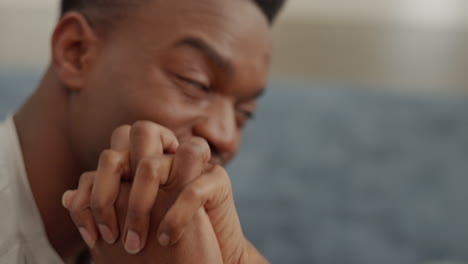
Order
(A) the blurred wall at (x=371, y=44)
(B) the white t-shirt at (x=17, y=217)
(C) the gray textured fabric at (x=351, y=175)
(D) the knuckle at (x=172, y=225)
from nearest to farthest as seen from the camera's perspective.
Answer: 1. (D) the knuckle at (x=172, y=225)
2. (B) the white t-shirt at (x=17, y=217)
3. (C) the gray textured fabric at (x=351, y=175)
4. (A) the blurred wall at (x=371, y=44)

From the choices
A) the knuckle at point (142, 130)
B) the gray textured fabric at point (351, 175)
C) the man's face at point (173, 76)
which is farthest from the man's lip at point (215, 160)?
the gray textured fabric at point (351, 175)

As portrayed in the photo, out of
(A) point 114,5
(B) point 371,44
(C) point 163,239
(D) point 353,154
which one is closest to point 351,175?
(D) point 353,154

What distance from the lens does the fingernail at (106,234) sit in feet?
1.93

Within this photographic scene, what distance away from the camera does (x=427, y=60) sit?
6.04 feet

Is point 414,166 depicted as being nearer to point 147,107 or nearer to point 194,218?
point 147,107

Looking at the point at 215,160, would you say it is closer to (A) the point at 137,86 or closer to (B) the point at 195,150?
(A) the point at 137,86

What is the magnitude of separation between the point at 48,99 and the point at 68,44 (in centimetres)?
9

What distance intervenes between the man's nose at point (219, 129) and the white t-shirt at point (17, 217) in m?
0.25

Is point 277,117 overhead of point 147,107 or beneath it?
beneath

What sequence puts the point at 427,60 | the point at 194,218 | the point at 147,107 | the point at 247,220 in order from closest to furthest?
the point at 194,218 → the point at 147,107 → the point at 247,220 → the point at 427,60

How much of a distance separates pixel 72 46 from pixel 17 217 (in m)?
0.27

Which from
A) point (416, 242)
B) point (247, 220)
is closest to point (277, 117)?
point (247, 220)

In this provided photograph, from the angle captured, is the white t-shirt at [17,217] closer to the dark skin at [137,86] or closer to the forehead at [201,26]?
the dark skin at [137,86]

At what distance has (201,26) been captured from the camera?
33.8 inches
